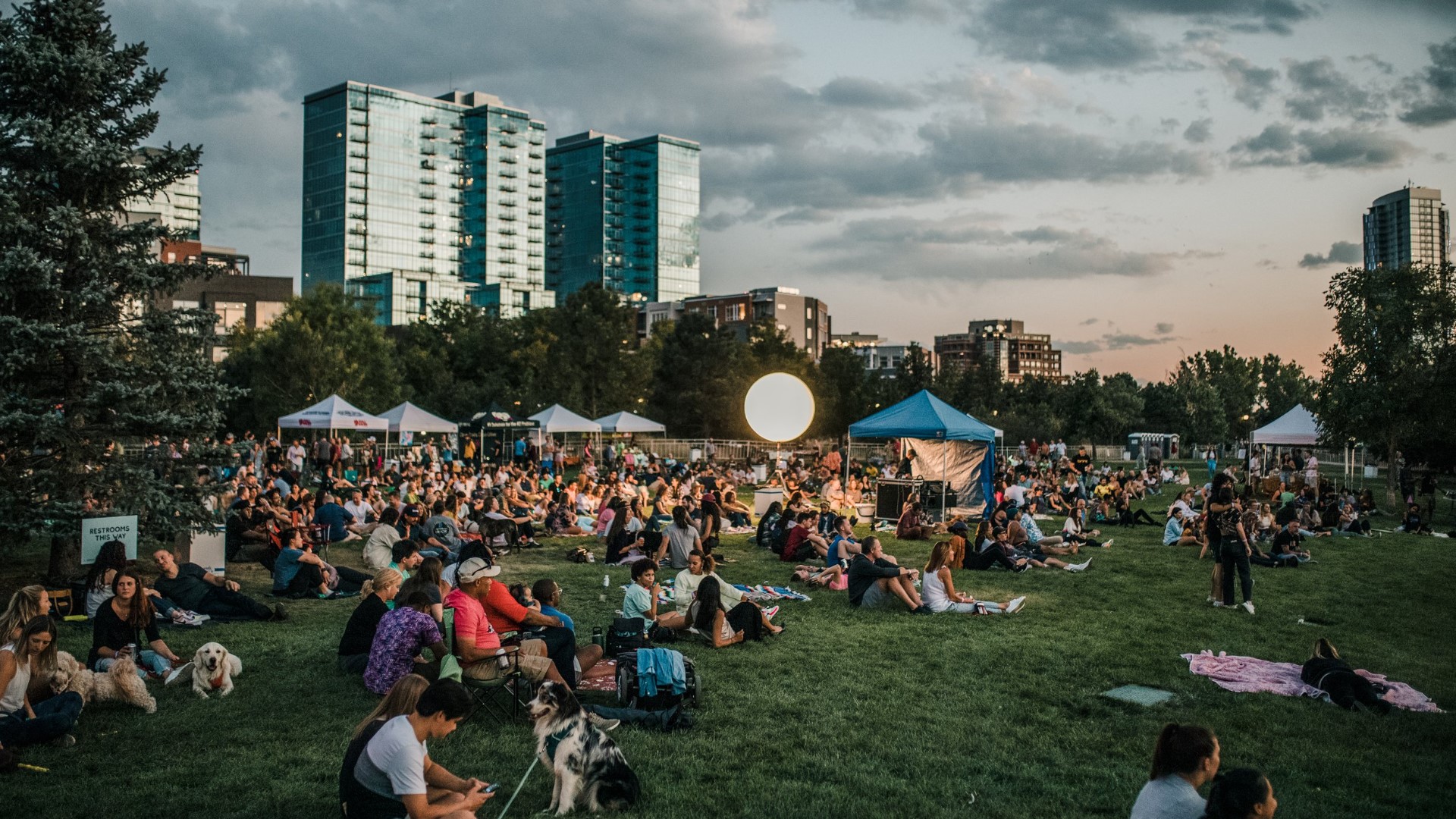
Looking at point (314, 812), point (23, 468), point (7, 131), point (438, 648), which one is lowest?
point (314, 812)

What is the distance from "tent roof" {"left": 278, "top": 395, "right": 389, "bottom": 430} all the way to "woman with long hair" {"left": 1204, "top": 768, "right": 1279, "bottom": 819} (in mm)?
25608

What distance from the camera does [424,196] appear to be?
501 ft

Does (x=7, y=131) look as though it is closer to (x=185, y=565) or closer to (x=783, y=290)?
(x=185, y=565)

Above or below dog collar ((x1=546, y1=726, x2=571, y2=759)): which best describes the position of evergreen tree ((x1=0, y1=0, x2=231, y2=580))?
above

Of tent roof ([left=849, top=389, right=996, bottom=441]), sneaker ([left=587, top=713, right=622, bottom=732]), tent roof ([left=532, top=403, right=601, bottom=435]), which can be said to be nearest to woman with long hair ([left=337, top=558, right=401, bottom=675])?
sneaker ([left=587, top=713, right=622, bottom=732])

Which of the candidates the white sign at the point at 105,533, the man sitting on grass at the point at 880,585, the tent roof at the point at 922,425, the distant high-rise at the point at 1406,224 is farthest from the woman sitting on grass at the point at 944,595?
the distant high-rise at the point at 1406,224

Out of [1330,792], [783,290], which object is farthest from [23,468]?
[783,290]

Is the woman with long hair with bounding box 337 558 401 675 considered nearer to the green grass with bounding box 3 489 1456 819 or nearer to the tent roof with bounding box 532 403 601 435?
the green grass with bounding box 3 489 1456 819

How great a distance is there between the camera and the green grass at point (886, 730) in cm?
588

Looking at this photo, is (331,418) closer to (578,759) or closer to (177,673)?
(177,673)

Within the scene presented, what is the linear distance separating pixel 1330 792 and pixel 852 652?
4.44 metres

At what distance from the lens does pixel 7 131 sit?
→ 480 inches

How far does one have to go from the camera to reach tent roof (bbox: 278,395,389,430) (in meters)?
26.5

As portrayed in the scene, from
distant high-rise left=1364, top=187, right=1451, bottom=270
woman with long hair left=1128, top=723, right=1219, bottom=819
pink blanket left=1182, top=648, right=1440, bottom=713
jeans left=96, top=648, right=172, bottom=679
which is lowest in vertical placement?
pink blanket left=1182, top=648, right=1440, bottom=713
